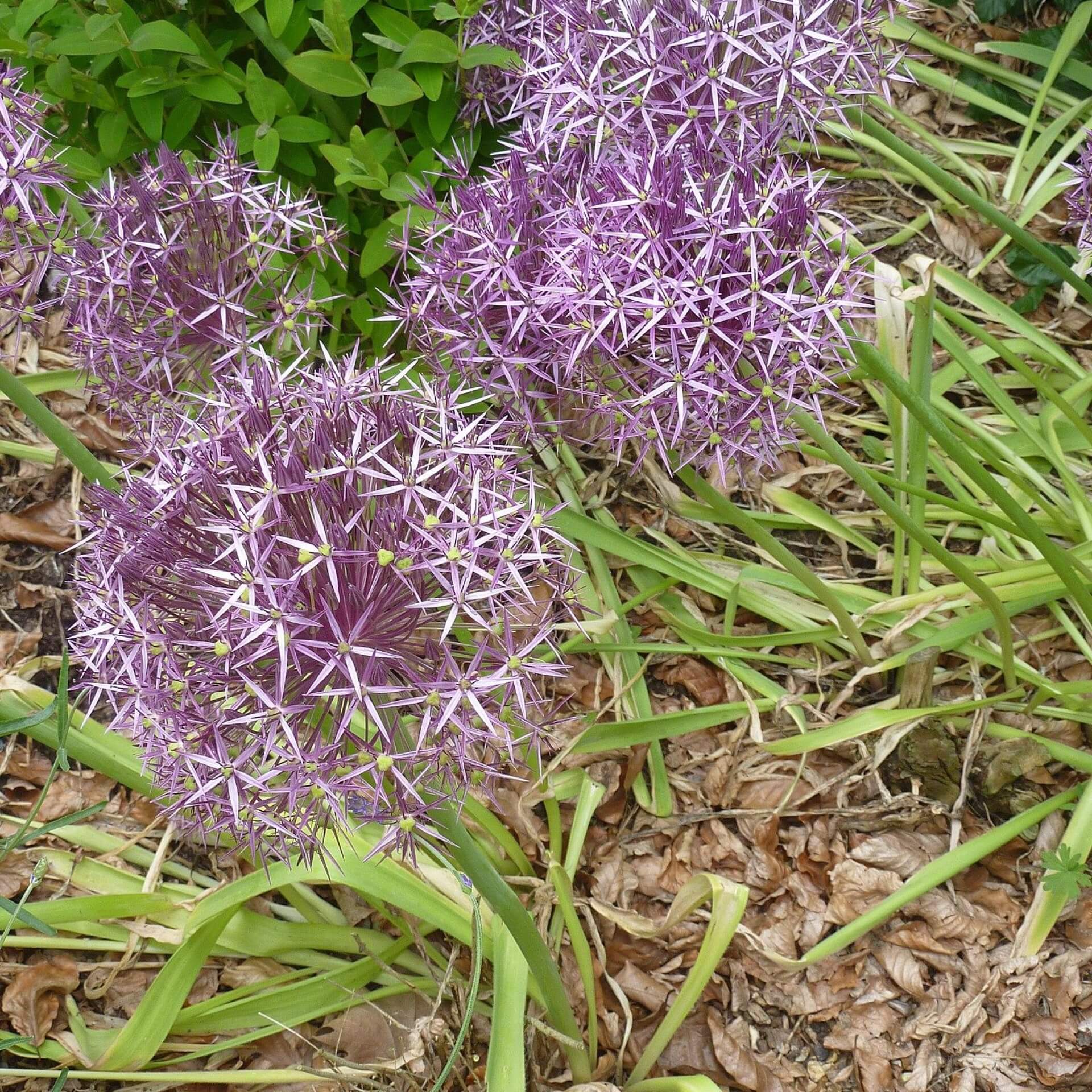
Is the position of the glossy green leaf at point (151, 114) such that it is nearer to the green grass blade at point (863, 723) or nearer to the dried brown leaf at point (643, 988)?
the green grass blade at point (863, 723)

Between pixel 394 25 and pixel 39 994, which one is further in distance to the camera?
pixel 394 25

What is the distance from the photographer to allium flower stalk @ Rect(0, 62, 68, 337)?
2.12m

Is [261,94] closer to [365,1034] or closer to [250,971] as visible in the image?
[250,971]

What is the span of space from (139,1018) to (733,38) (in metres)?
2.61

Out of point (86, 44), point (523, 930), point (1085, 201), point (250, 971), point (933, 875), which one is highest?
point (1085, 201)

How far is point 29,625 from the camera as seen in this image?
329 centimetres

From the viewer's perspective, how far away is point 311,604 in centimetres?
170

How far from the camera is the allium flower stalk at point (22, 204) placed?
6.95ft

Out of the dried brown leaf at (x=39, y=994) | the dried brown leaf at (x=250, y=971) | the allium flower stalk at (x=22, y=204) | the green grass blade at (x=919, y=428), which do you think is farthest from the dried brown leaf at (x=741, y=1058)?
the allium flower stalk at (x=22, y=204)

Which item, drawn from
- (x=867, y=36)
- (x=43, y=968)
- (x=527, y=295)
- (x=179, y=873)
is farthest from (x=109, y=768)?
(x=867, y=36)

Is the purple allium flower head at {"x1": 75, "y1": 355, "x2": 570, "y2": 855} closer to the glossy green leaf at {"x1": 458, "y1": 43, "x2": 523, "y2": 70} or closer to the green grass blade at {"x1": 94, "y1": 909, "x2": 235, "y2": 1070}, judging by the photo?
the green grass blade at {"x1": 94, "y1": 909, "x2": 235, "y2": 1070}

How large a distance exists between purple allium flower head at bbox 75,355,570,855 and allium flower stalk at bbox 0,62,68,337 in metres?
0.67

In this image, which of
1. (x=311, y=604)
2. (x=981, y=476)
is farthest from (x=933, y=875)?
(x=311, y=604)

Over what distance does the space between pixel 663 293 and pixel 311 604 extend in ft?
2.87
